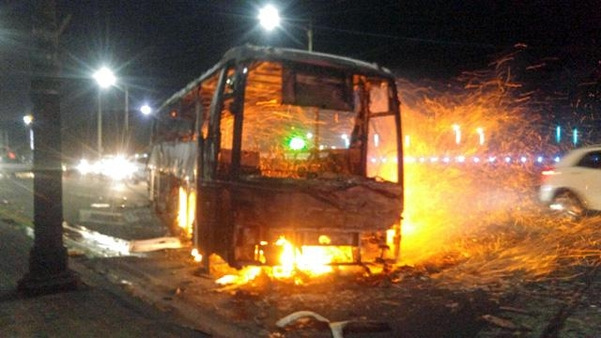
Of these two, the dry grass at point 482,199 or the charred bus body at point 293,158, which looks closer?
the charred bus body at point 293,158

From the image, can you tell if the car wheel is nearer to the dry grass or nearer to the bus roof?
the dry grass

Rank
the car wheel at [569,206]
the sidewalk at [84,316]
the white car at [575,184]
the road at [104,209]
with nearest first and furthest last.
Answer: the sidewalk at [84,316] → the white car at [575,184] → the car wheel at [569,206] → the road at [104,209]

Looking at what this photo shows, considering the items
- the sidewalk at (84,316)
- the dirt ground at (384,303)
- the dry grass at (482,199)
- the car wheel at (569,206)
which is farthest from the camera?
the car wheel at (569,206)

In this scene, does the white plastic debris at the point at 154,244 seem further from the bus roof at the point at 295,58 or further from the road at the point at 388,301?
the bus roof at the point at 295,58

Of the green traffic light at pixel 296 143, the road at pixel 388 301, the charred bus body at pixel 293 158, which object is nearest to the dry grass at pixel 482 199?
the road at pixel 388 301

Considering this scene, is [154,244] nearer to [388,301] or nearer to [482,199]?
[388,301]

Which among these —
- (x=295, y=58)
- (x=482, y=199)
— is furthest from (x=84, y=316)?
(x=482, y=199)

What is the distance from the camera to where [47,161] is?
6906mm

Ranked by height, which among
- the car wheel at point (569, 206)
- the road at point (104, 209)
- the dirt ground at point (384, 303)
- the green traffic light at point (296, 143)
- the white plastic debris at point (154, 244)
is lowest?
the dirt ground at point (384, 303)

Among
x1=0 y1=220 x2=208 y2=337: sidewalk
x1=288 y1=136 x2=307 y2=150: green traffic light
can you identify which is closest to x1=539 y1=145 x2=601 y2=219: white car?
x1=288 y1=136 x2=307 y2=150: green traffic light

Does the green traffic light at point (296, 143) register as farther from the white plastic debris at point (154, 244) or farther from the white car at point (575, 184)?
the white car at point (575, 184)

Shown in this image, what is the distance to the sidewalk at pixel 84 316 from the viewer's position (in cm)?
562

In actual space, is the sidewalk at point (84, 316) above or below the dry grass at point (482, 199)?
below

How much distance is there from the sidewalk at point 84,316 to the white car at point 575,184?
9181mm
